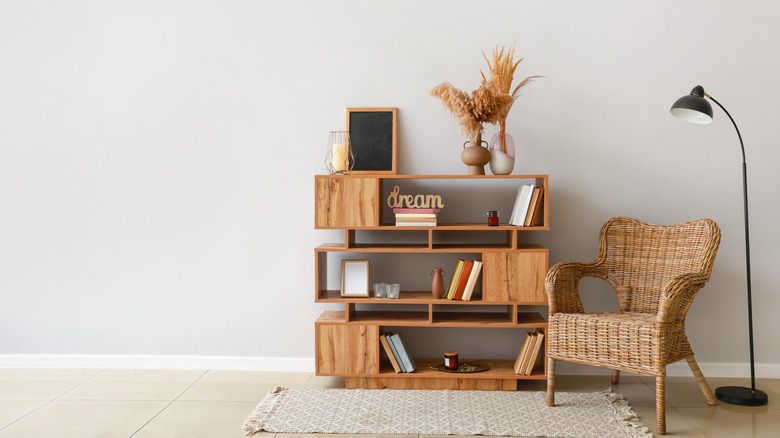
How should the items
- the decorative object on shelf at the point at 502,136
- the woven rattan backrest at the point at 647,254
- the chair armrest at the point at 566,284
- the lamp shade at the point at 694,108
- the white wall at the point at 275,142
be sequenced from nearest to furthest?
the lamp shade at the point at 694,108 → the chair armrest at the point at 566,284 → the woven rattan backrest at the point at 647,254 → the decorative object on shelf at the point at 502,136 → the white wall at the point at 275,142

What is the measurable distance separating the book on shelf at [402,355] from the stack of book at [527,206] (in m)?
0.86

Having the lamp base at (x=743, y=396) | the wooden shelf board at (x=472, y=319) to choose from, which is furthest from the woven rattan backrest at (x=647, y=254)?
the wooden shelf board at (x=472, y=319)

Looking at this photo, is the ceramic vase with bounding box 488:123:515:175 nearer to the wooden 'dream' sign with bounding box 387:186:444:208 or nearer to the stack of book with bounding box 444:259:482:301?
the wooden 'dream' sign with bounding box 387:186:444:208

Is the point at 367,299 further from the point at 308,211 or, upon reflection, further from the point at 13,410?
the point at 13,410

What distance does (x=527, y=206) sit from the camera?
10.1 ft

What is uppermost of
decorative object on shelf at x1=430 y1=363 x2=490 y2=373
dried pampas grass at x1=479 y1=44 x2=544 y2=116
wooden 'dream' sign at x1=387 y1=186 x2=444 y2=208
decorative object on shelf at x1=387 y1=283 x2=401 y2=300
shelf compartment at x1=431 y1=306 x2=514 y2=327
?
dried pampas grass at x1=479 y1=44 x2=544 y2=116

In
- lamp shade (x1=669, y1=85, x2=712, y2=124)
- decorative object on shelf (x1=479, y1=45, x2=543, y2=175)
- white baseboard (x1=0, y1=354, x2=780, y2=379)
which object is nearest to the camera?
lamp shade (x1=669, y1=85, x2=712, y2=124)

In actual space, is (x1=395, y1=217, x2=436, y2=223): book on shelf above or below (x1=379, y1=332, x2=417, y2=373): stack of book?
above

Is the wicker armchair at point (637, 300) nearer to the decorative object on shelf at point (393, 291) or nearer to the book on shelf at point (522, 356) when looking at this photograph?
the book on shelf at point (522, 356)

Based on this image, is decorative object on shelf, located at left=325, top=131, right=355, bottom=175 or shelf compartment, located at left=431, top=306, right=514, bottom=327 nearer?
shelf compartment, located at left=431, top=306, right=514, bottom=327

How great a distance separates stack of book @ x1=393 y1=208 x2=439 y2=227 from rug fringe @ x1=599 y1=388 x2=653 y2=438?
1229mm

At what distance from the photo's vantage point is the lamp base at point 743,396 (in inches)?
115

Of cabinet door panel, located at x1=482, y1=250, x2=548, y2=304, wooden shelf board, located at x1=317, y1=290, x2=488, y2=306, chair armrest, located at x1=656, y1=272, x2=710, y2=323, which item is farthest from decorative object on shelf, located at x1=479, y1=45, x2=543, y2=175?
chair armrest, located at x1=656, y1=272, x2=710, y2=323

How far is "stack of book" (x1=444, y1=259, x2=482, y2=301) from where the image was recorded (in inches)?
123
